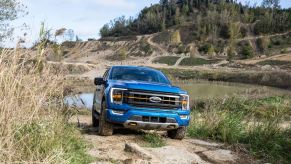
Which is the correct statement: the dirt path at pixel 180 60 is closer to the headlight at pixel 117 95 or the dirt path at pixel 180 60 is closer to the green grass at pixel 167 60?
the green grass at pixel 167 60

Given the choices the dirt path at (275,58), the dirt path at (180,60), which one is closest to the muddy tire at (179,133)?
the dirt path at (275,58)

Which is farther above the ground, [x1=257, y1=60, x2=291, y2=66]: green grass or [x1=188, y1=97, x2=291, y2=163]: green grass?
[x1=257, y1=60, x2=291, y2=66]: green grass

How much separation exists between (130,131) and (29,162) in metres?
5.98

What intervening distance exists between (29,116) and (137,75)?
16.8 feet

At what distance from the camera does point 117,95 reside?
9.42 metres

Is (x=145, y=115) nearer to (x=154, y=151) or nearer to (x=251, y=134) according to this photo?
(x=154, y=151)

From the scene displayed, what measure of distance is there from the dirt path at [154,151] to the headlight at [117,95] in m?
0.80

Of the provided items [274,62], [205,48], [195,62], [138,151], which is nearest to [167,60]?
[195,62]

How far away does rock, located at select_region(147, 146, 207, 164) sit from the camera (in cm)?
774

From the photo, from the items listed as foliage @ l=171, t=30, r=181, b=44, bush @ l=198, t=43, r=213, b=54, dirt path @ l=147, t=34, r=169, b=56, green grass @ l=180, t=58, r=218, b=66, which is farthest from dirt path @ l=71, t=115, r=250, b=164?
foliage @ l=171, t=30, r=181, b=44

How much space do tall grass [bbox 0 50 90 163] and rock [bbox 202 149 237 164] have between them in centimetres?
255

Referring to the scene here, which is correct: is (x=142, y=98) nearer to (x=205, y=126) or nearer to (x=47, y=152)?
(x=205, y=126)

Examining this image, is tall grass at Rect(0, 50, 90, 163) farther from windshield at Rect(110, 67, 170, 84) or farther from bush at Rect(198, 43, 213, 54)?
bush at Rect(198, 43, 213, 54)

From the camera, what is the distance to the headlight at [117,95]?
30.9 ft
